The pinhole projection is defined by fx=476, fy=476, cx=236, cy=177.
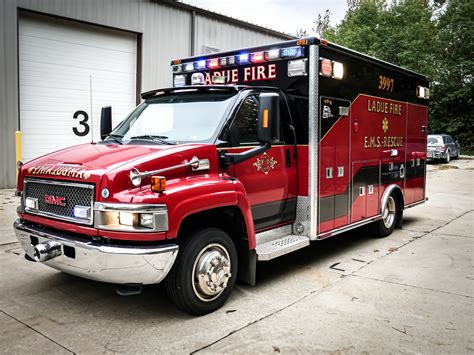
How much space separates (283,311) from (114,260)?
1.73m

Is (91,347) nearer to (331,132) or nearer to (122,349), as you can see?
(122,349)

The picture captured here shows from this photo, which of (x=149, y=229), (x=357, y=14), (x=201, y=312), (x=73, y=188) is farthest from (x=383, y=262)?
(x=357, y=14)

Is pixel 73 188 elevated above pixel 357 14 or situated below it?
below

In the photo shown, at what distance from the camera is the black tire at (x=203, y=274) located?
4.21 metres

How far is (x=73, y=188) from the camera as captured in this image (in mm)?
4176

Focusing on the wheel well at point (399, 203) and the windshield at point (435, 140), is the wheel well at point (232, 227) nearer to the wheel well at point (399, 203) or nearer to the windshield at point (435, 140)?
the wheel well at point (399, 203)

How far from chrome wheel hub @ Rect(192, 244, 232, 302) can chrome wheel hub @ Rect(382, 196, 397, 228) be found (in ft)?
14.4

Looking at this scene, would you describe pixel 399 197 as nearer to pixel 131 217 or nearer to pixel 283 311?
pixel 283 311

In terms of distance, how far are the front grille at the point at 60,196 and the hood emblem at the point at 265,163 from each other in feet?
6.03

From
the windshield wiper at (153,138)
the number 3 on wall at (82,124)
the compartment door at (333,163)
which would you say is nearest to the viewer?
the windshield wiper at (153,138)

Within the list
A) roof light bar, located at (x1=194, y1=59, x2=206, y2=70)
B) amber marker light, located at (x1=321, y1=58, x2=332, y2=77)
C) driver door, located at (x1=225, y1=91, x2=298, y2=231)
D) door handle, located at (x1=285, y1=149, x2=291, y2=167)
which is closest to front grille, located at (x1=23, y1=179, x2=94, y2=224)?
driver door, located at (x1=225, y1=91, x2=298, y2=231)

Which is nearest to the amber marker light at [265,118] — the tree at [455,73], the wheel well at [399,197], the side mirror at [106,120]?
the side mirror at [106,120]

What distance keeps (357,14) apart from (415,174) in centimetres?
3605

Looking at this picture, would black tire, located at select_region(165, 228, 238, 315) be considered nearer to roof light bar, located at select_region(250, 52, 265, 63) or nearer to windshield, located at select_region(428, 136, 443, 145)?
roof light bar, located at select_region(250, 52, 265, 63)
